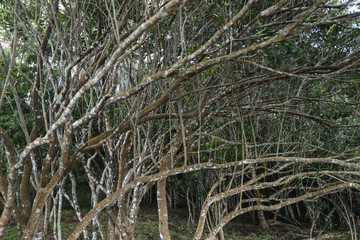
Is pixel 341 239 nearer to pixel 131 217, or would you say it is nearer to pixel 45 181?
pixel 131 217

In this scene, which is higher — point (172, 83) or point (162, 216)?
point (172, 83)

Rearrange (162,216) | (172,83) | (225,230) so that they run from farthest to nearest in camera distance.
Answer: (225,230), (162,216), (172,83)

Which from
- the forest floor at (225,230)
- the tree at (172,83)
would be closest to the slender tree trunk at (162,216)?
the tree at (172,83)

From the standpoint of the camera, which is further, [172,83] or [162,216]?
A: [162,216]

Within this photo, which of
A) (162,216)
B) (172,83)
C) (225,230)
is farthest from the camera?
(225,230)

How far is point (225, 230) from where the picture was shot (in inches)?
383

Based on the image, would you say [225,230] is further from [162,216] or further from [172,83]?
[172,83]

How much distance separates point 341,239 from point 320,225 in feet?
5.90

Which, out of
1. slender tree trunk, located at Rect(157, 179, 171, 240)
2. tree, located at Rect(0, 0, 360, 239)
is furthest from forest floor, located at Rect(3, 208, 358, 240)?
slender tree trunk, located at Rect(157, 179, 171, 240)

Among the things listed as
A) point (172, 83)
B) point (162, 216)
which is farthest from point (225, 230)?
point (172, 83)

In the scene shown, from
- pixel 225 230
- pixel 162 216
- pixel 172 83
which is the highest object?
pixel 172 83

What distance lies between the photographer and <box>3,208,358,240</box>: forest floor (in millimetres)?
8240

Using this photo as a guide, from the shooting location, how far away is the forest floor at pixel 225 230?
27.0 feet

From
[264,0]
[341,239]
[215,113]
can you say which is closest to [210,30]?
[264,0]
